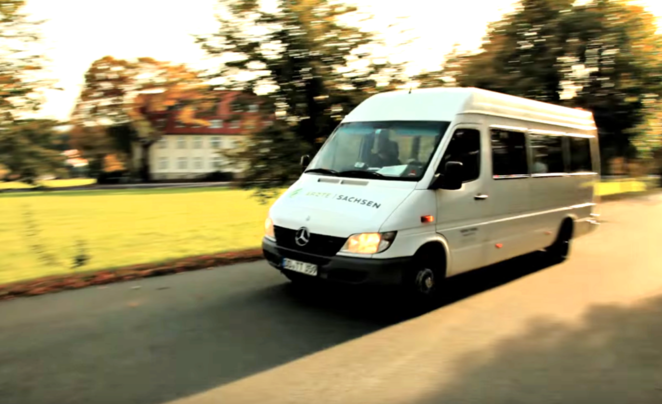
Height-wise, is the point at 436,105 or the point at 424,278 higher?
the point at 436,105

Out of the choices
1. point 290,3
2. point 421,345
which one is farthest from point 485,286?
point 290,3

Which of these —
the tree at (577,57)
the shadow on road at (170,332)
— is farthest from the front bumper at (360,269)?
the tree at (577,57)

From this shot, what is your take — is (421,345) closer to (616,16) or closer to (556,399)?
(556,399)

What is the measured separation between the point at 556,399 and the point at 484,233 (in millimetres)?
3252

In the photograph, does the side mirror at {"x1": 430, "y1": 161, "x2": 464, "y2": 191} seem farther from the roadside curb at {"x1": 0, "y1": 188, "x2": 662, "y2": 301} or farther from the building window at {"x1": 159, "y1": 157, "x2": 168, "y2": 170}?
the building window at {"x1": 159, "y1": 157, "x2": 168, "y2": 170}

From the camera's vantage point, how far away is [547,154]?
852cm

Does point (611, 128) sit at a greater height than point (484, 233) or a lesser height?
greater

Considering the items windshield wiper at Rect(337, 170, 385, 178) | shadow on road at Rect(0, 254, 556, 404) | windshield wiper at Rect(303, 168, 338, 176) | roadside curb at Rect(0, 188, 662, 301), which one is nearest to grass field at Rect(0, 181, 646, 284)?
roadside curb at Rect(0, 188, 662, 301)

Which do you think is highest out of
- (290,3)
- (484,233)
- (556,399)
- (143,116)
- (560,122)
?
(290,3)

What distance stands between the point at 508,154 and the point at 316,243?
3.26m

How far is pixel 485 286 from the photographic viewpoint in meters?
7.24

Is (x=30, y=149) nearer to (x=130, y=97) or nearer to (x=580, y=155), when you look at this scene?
(x=130, y=97)

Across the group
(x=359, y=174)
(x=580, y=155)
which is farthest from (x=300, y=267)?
(x=580, y=155)

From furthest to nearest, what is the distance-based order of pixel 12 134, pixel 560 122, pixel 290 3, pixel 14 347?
pixel 290 3 < pixel 560 122 < pixel 12 134 < pixel 14 347
